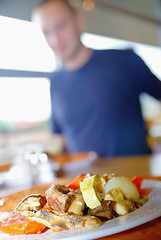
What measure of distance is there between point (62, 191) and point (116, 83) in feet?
6.59

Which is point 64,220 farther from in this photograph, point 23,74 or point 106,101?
point 23,74

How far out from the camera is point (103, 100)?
8.07ft

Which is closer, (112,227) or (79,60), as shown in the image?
(112,227)

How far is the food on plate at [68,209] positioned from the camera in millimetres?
445

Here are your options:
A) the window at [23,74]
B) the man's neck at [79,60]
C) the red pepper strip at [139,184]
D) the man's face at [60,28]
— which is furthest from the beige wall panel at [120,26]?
the red pepper strip at [139,184]

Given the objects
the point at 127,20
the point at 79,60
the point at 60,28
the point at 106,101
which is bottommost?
the point at 106,101

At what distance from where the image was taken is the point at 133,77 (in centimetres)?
237

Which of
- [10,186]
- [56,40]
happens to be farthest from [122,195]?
[56,40]

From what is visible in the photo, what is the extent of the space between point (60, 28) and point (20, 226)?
285 centimetres

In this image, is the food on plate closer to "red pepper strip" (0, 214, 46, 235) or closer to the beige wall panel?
"red pepper strip" (0, 214, 46, 235)

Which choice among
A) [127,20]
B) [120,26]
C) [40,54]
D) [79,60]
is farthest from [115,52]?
[127,20]

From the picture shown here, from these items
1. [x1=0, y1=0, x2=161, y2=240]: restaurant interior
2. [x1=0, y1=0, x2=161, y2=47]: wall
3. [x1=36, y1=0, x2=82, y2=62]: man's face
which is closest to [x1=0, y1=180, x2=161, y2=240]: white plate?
[x1=0, y1=0, x2=161, y2=240]: restaurant interior

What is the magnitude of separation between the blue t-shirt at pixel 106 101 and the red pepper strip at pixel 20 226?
1857 mm

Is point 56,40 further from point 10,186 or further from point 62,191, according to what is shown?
point 62,191
